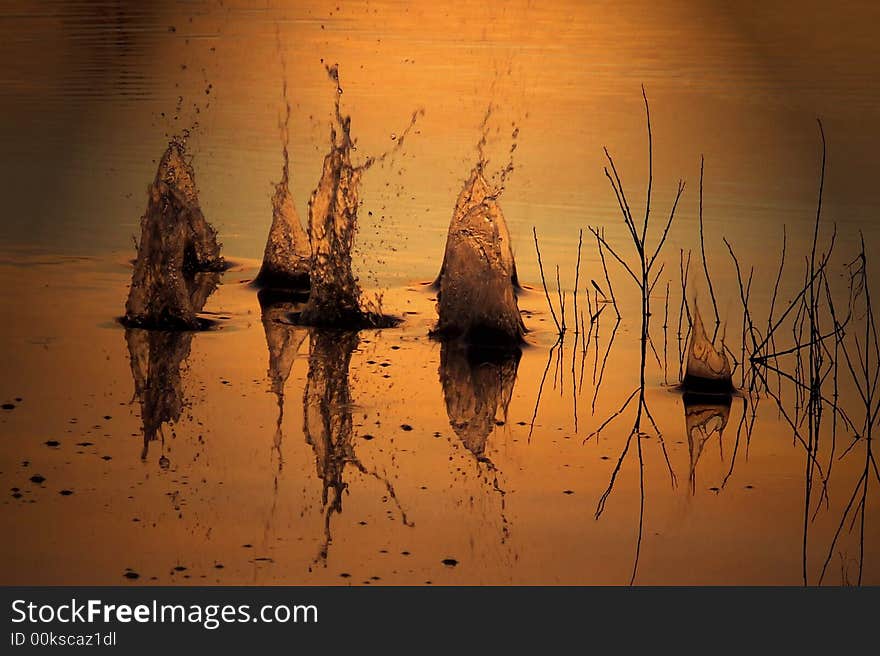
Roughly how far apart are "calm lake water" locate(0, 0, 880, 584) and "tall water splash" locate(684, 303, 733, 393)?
9cm

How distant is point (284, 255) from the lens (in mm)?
7602

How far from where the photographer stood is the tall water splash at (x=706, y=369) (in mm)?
5973

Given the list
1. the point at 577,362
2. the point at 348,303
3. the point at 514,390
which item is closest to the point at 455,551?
the point at 514,390

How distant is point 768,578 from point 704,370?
169cm

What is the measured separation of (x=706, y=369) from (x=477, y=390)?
85cm

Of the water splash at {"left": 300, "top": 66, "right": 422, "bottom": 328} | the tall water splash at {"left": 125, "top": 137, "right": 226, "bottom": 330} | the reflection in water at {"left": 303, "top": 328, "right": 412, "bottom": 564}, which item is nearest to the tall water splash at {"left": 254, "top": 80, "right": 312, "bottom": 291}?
the water splash at {"left": 300, "top": 66, "right": 422, "bottom": 328}

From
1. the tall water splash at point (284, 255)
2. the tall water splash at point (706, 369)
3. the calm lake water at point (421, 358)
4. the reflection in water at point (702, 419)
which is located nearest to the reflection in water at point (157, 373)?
the calm lake water at point (421, 358)

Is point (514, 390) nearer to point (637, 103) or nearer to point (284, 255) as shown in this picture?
point (284, 255)

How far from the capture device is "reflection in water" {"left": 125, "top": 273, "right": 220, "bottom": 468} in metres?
5.66

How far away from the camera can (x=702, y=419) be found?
18.7ft

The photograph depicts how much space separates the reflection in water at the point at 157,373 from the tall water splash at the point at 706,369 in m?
1.87

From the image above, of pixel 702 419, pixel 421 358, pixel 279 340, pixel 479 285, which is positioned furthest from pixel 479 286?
pixel 702 419

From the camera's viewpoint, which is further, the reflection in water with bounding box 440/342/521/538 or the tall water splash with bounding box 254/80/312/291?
the tall water splash with bounding box 254/80/312/291

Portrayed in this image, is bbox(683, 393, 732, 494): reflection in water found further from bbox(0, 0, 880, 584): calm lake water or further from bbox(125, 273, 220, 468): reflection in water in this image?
bbox(125, 273, 220, 468): reflection in water
